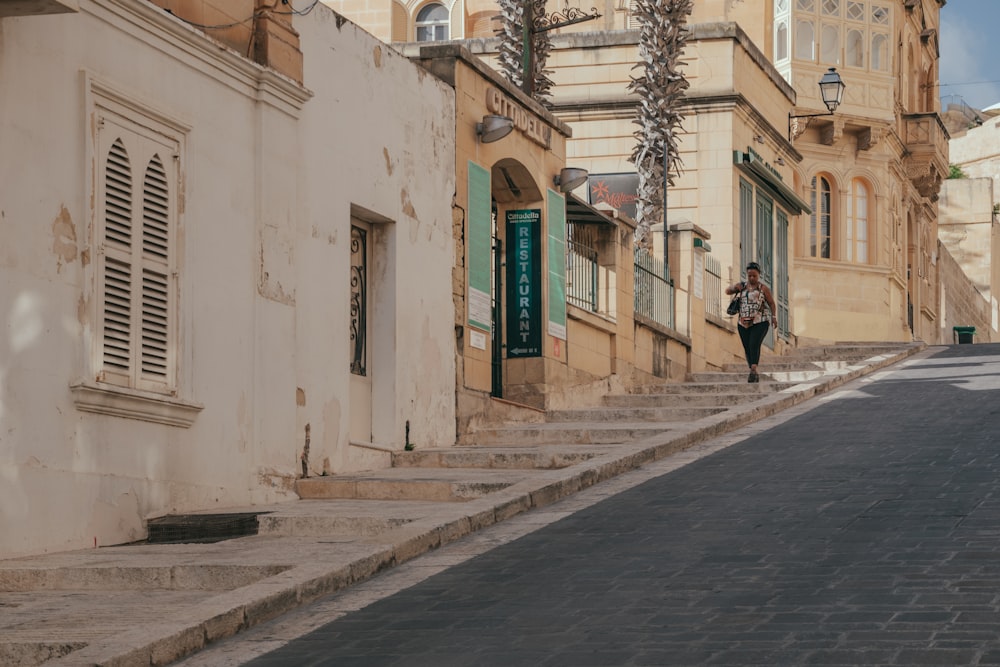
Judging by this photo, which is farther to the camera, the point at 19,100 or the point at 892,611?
the point at 19,100

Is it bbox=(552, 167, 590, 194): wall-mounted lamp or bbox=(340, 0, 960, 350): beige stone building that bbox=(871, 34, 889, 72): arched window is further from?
bbox=(552, 167, 590, 194): wall-mounted lamp

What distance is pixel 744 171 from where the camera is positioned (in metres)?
32.5

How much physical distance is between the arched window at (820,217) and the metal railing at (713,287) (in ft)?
42.6

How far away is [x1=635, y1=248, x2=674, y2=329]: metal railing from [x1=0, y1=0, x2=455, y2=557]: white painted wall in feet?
22.0

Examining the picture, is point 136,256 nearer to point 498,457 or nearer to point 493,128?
point 498,457

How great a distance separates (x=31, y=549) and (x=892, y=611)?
5461mm

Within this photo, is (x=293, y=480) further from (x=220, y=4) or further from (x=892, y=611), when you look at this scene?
(x=892, y=611)

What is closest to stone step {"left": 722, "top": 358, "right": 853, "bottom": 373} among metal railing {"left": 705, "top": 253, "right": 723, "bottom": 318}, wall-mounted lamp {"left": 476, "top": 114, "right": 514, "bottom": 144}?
metal railing {"left": 705, "top": 253, "right": 723, "bottom": 318}

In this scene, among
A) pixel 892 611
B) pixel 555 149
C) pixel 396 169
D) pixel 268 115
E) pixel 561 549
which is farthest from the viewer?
pixel 555 149

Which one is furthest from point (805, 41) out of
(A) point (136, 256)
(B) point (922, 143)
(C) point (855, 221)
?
(A) point (136, 256)

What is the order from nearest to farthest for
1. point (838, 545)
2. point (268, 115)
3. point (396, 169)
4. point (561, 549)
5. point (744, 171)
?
point (838, 545), point (561, 549), point (268, 115), point (396, 169), point (744, 171)

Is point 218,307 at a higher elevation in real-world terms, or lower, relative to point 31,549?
higher

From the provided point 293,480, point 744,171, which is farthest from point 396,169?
point 744,171

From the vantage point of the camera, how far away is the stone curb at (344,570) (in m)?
Answer: 7.98
